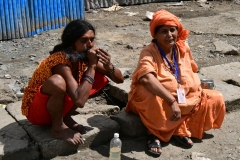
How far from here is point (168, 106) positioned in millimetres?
3752

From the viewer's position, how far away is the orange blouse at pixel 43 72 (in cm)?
342

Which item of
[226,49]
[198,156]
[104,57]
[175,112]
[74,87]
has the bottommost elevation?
[198,156]

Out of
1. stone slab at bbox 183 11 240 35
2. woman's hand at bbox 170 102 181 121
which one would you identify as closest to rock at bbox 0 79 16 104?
woman's hand at bbox 170 102 181 121

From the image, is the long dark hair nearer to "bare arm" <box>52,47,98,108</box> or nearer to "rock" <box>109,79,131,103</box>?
"bare arm" <box>52,47,98,108</box>

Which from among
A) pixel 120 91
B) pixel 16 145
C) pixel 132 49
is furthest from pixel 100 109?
pixel 132 49

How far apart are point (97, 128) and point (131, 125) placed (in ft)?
1.17

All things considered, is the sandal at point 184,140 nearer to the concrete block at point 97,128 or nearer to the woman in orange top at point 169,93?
the woman in orange top at point 169,93

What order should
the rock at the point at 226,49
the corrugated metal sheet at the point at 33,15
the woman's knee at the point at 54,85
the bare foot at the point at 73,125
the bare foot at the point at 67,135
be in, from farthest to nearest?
the corrugated metal sheet at the point at 33,15 < the rock at the point at 226,49 < the bare foot at the point at 73,125 < the bare foot at the point at 67,135 < the woman's knee at the point at 54,85

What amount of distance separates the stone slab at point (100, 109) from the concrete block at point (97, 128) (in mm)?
213

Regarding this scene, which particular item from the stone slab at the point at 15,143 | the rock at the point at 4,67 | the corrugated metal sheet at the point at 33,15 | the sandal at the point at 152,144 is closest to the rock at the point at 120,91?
the sandal at the point at 152,144

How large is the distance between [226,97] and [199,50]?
8.21 ft

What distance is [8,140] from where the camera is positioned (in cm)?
352

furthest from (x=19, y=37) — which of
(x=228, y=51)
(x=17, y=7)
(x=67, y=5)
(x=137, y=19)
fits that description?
(x=228, y=51)

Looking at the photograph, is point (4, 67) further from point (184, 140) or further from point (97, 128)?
point (184, 140)
